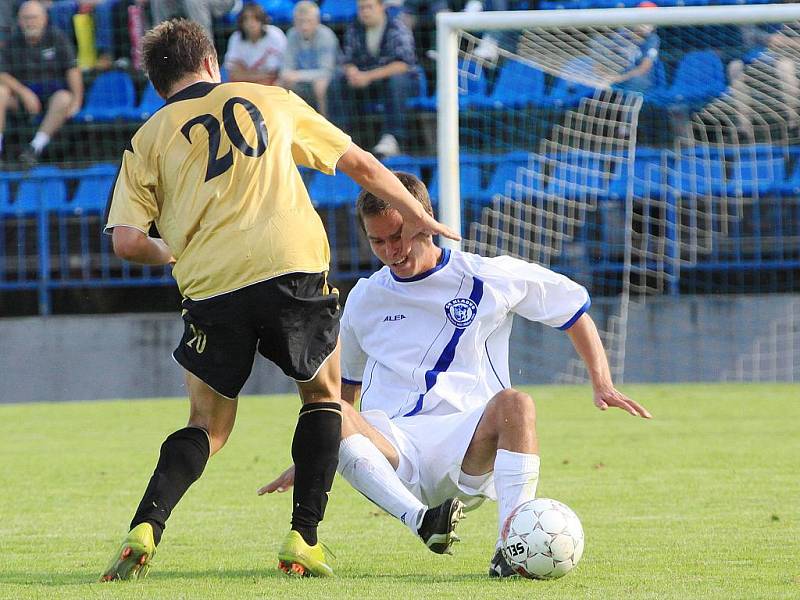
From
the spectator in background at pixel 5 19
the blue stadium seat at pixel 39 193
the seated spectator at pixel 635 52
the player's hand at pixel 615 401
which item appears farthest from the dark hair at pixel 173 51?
the spectator in background at pixel 5 19

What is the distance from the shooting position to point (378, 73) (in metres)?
12.7

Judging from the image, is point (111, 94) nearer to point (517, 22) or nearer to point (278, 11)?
point (278, 11)

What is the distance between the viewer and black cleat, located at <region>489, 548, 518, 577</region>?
12.8 ft

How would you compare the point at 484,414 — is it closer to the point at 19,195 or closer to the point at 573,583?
the point at 573,583

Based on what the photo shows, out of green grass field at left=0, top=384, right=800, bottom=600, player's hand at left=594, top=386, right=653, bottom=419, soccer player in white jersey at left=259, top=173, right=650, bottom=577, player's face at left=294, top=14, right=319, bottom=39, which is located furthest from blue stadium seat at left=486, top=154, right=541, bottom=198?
player's hand at left=594, top=386, right=653, bottom=419

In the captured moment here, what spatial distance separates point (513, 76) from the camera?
12883mm

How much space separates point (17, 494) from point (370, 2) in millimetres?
7433

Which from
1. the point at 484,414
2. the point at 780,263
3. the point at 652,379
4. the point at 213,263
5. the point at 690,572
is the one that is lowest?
the point at 652,379

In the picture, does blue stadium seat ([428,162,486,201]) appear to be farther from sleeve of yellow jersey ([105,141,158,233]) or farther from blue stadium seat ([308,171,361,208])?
sleeve of yellow jersey ([105,141,158,233])

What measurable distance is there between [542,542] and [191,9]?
10442mm

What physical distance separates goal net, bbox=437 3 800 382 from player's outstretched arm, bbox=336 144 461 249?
7.58 m

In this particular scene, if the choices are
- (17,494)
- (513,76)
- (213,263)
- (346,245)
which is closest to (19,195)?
(346,245)

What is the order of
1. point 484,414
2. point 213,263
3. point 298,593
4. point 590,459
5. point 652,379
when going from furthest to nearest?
point 652,379, point 590,459, point 484,414, point 213,263, point 298,593

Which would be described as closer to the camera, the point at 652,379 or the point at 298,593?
the point at 298,593
